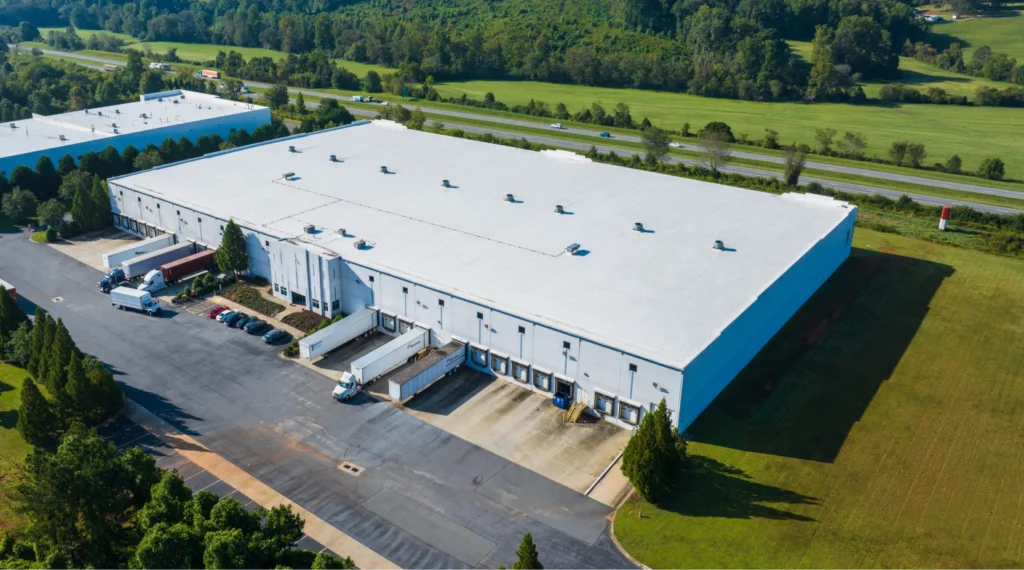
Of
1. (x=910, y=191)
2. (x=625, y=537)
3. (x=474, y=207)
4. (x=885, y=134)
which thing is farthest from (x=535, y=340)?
(x=885, y=134)

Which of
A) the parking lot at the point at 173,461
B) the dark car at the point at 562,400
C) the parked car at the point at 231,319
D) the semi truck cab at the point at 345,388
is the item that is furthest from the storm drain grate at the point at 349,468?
the parked car at the point at 231,319

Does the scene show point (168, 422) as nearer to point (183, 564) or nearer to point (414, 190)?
point (183, 564)

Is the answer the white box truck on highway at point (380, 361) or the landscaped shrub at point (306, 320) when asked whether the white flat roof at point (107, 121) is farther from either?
the white box truck on highway at point (380, 361)

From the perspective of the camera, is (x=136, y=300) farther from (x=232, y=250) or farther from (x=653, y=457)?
(x=653, y=457)

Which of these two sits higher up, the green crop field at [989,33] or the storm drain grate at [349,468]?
the green crop field at [989,33]

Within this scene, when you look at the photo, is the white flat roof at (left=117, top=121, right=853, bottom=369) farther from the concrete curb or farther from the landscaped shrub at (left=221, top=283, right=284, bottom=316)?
the concrete curb

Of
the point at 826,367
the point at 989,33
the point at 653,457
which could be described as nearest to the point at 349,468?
the point at 653,457

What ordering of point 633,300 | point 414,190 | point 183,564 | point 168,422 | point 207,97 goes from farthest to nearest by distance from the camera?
point 207,97
point 414,190
point 633,300
point 168,422
point 183,564
